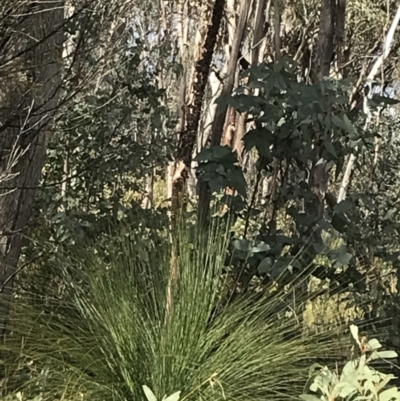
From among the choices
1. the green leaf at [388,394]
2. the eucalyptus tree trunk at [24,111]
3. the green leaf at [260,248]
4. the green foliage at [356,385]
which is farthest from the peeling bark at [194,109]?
the green leaf at [388,394]

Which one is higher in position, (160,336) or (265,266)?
(265,266)

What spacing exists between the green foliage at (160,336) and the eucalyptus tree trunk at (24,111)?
0.81ft

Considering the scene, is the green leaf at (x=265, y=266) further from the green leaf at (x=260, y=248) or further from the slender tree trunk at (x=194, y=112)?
the slender tree trunk at (x=194, y=112)

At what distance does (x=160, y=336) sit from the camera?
1831 mm

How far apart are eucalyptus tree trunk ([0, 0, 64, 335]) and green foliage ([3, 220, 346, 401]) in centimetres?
25

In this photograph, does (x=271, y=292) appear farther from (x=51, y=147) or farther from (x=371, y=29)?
(x=371, y=29)

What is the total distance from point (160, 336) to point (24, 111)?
1.01 metres

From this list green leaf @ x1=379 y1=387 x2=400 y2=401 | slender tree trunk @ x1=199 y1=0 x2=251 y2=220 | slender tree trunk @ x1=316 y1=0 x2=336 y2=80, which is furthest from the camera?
slender tree trunk @ x1=316 y1=0 x2=336 y2=80

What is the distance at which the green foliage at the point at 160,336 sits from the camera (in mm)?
1794

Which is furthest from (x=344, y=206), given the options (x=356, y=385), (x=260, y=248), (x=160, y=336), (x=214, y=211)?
(x=356, y=385)

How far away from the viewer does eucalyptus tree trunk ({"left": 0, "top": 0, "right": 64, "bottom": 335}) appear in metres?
2.21

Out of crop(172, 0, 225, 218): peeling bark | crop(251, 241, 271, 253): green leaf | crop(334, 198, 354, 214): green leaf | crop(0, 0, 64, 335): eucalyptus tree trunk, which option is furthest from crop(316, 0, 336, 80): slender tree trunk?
crop(0, 0, 64, 335): eucalyptus tree trunk

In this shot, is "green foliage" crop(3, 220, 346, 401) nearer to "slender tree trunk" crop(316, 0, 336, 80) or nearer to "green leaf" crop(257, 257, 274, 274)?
"green leaf" crop(257, 257, 274, 274)

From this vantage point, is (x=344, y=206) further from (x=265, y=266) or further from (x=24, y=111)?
(x=24, y=111)
